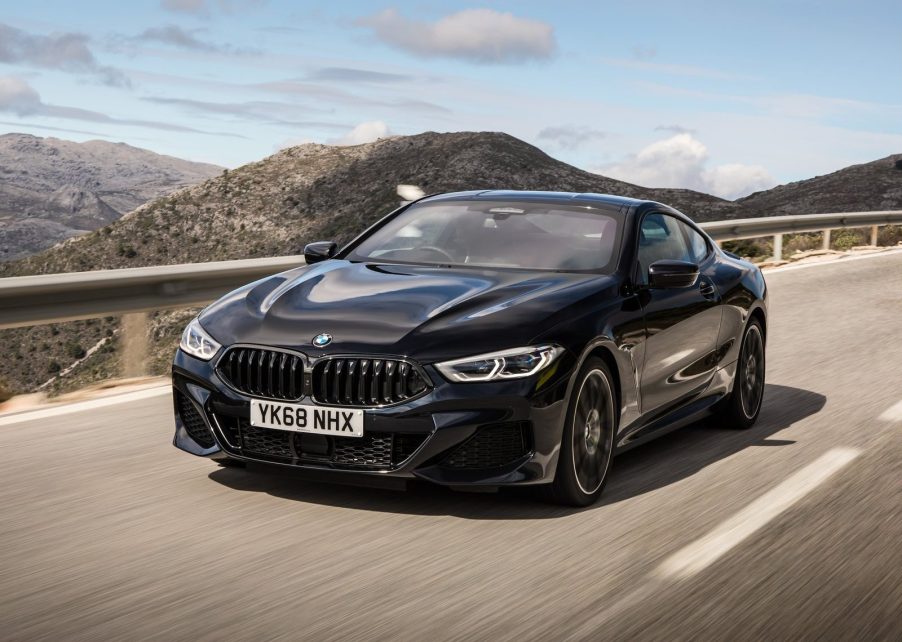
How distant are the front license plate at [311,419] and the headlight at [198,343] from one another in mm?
429

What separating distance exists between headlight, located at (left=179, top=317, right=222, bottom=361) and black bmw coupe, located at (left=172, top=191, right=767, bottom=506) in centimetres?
1

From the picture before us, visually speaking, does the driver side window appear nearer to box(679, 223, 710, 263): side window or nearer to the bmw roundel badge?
box(679, 223, 710, 263): side window

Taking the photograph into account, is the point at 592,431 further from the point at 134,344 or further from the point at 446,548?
the point at 134,344

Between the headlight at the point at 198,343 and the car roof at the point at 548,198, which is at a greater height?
the car roof at the point at 548,198

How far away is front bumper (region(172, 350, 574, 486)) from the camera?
5180 mm

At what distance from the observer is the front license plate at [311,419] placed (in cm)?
520

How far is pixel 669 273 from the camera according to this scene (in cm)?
632

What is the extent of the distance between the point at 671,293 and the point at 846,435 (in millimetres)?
1605

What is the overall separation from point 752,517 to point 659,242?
1.95 meters

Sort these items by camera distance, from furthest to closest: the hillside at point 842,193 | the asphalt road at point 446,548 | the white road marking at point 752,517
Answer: the hillside at point 842,193 < the white road marking at point 752,517 < the asphalt road at point 446,548

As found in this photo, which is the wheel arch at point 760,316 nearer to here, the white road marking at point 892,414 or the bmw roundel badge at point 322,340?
the white road marking at point 892,414

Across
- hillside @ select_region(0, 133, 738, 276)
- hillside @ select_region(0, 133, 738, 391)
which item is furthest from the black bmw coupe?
hillside @ select_region(0, 133, 738, 276)

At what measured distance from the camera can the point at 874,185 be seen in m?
70.2

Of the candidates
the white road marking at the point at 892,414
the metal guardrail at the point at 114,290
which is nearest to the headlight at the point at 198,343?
the metal guardrail at the point at 114,290
